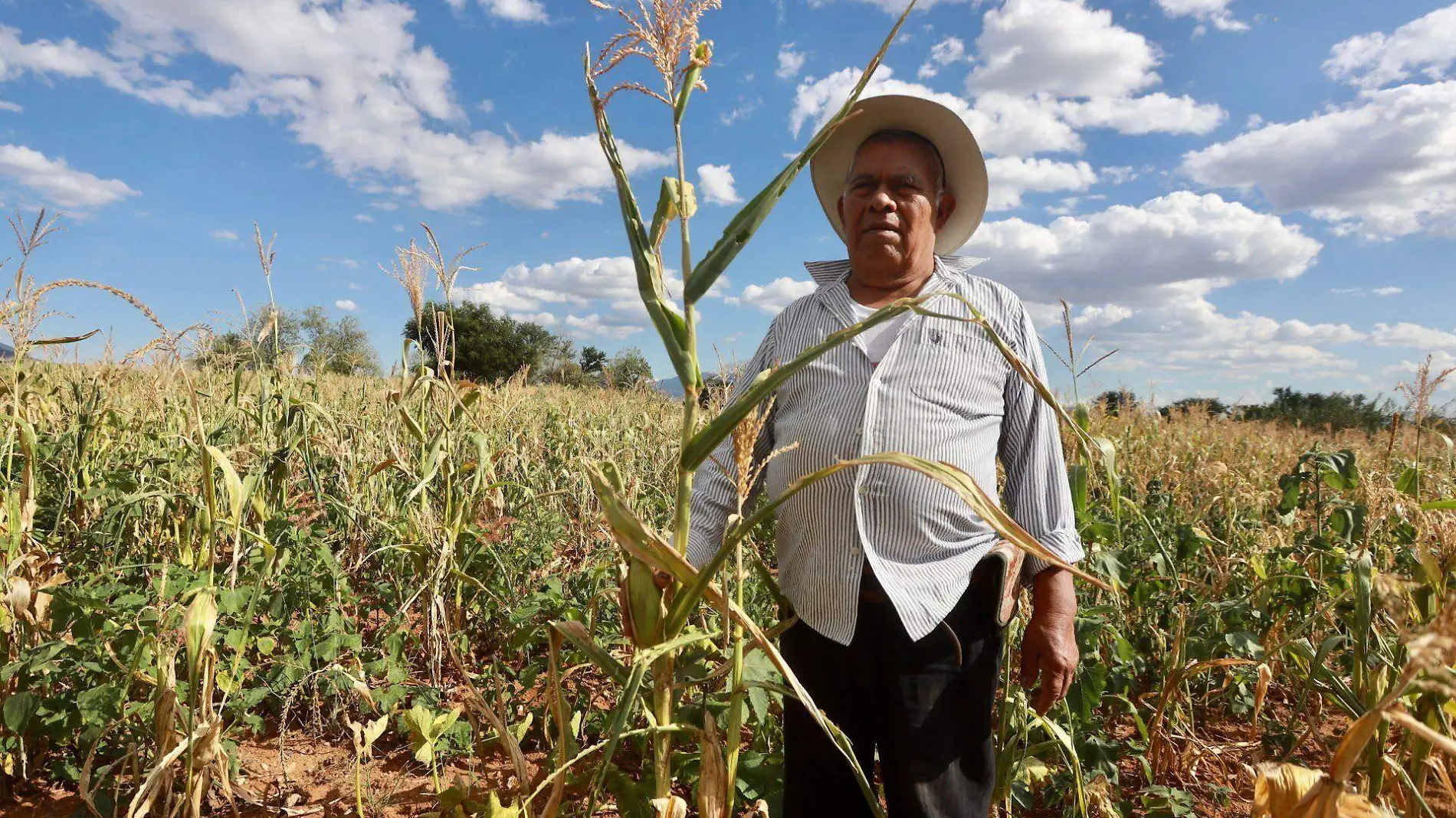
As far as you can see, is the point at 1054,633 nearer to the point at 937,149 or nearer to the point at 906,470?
the point at 906,470

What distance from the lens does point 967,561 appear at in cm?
158

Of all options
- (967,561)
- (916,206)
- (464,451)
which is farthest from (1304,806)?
(464,451)

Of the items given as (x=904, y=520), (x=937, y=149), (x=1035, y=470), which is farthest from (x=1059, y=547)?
(x=937, y=149)

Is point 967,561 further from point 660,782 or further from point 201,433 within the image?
point 201,433

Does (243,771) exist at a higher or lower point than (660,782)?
lower

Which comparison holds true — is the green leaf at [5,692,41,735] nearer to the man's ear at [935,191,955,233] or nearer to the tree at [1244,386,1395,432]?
the man's ear at [935,191,955,233]

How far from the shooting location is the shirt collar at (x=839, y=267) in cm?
191

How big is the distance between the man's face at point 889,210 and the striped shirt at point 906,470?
0.31ft

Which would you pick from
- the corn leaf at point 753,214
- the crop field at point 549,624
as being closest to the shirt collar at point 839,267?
the crop field at point 549,624

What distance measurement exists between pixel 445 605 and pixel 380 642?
220 millimetres

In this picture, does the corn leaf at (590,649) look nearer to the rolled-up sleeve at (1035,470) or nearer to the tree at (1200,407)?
the rolled-up sleeve at (1035,470)

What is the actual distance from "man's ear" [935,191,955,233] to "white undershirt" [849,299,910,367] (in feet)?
1.17

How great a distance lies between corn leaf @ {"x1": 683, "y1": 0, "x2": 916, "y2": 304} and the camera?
2.78 feet

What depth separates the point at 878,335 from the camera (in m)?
1.74
